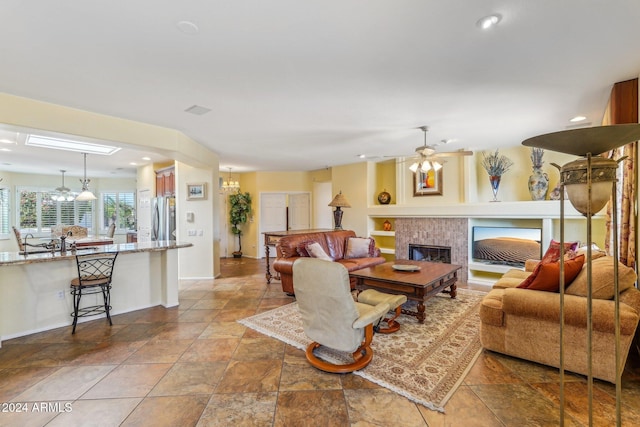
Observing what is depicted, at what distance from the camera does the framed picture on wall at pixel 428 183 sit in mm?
6117

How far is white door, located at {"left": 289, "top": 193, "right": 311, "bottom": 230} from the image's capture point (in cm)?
866

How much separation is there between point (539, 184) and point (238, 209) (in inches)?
276

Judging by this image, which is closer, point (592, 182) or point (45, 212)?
point (592, 182)

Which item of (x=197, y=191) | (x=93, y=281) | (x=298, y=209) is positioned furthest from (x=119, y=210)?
(x=93, y=281)

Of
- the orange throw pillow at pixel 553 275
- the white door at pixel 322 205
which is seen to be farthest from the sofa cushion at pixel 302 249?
the white door at pixel 322 205

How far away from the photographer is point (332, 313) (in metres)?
2.37

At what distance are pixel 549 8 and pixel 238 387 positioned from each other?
3.31 meters

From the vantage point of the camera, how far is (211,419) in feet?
6.24

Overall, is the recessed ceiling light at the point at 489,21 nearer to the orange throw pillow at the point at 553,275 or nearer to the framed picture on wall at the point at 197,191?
the orange throw pillow at the point at 553,275

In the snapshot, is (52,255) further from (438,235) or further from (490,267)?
(490,267)

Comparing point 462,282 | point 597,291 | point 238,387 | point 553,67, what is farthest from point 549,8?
point 462,282

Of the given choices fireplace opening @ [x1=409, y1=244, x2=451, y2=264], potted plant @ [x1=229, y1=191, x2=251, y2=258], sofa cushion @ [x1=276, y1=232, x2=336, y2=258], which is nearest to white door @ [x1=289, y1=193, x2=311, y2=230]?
potted plant @ [x1=229, y1=191, x2=251, y2=258]

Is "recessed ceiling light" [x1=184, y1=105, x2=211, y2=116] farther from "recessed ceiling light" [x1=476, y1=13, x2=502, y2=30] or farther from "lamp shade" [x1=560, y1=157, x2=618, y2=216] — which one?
"lamp shade" [x1=560, y1=157, x2=618, y2=216]

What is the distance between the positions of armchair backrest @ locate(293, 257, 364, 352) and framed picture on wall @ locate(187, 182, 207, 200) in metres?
3.93
